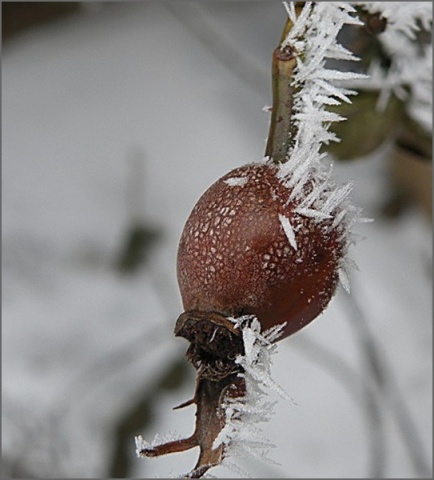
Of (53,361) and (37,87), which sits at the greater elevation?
(37,87)

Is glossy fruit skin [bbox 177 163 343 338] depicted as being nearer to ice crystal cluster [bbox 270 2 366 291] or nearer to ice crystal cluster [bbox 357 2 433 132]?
ice crystal cluster [bbox 270 2 366 291]

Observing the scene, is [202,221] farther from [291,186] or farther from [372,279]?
[372,279]

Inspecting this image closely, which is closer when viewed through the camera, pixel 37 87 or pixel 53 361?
pixel 53 361

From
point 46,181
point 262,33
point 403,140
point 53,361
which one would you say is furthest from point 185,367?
point 262,33

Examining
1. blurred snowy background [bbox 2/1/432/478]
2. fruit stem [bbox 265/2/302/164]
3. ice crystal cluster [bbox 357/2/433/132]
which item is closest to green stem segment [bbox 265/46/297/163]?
fruit stem [bbox 265/2/302/164]

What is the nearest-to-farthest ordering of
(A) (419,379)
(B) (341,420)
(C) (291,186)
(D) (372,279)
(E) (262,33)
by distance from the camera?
(C) (291,186) → (B) (341,420) → (A) (419,379) → (D) (372,279) → (E) (262,33)

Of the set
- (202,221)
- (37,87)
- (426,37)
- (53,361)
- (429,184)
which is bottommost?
Result: (53,361)

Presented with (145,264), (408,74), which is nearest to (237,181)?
(408,74)

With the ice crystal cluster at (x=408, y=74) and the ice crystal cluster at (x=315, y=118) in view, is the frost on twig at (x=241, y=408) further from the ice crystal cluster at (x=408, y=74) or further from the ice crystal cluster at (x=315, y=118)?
the ice crystal cluster at (x=408, y=74)
